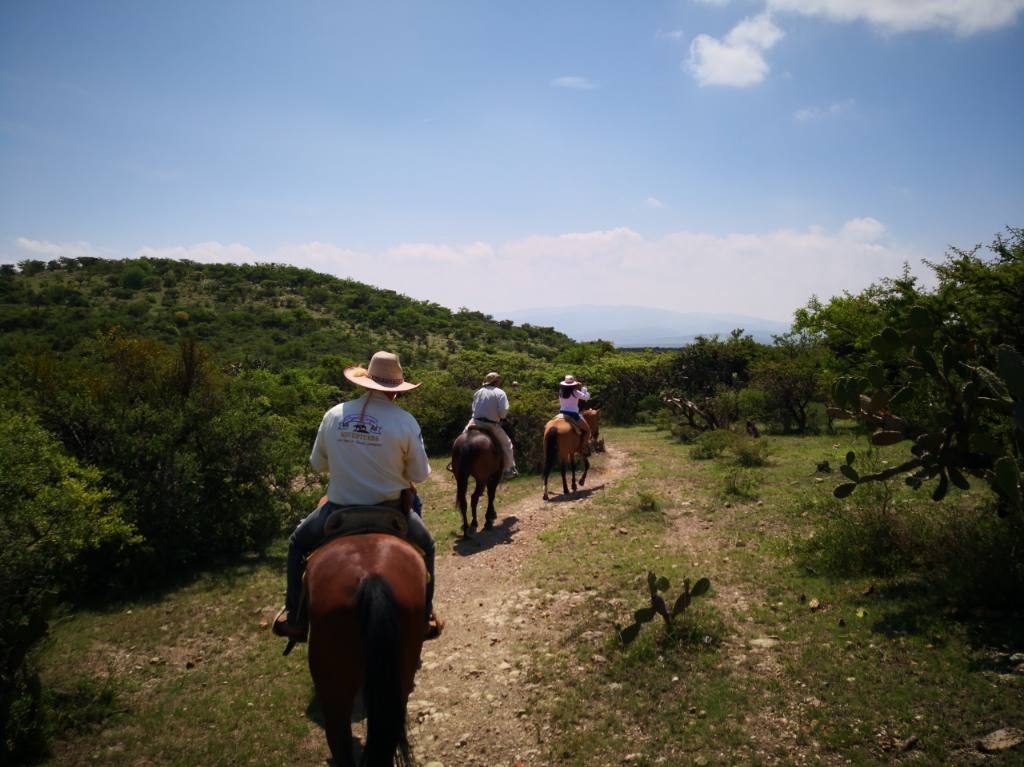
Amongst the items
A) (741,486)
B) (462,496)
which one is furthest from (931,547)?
(462,496)

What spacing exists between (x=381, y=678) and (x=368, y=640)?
261 millimetres

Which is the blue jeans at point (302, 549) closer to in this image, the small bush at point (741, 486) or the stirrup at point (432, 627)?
the stirrup at point (432, 627)

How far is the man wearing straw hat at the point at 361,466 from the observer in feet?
16.0

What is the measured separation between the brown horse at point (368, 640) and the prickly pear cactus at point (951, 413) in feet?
14.4

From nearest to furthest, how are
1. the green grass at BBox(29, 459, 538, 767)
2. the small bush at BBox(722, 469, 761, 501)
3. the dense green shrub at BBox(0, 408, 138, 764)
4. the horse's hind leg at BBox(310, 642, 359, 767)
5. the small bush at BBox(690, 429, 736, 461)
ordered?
the horse's hind leg at BBox(310, 642, 359, 767) < the dense green shrub at BBox(0, 408, 138, 764) < the green grass at BBox(29, 459, 538, 767) < the small bush at BBox(722, 469, 761, 501) < the small bush at BBox(690, 429, 736, 461)

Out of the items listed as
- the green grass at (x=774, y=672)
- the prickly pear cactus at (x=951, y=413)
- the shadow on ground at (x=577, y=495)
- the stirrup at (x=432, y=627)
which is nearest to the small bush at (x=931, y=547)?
the green grass at (x=774, y=672)

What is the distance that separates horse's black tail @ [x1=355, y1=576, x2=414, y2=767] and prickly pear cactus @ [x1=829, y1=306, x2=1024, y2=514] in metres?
4.43

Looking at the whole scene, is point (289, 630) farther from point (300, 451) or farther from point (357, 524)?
point (300, 451)

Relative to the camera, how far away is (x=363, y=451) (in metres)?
4.89

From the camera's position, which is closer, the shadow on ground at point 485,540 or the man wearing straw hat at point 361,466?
the man wearing straw hat at point 361,466

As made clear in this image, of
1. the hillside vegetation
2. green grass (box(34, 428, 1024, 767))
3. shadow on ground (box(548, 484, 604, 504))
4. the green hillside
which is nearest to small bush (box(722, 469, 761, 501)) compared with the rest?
the hillside vegetation

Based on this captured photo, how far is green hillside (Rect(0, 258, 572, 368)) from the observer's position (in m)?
37.0

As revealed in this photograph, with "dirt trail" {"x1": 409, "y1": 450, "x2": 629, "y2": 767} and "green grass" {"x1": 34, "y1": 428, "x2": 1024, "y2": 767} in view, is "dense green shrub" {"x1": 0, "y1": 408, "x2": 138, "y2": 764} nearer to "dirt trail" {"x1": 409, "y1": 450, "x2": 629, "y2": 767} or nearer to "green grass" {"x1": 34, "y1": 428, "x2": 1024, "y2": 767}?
"green grass" {"x1": 34, "y1": 428, "x2": 1024, "y2": 767}

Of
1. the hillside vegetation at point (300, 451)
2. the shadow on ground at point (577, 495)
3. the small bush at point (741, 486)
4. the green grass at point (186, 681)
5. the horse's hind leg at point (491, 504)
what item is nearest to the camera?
the green grass at point (186, 681)
